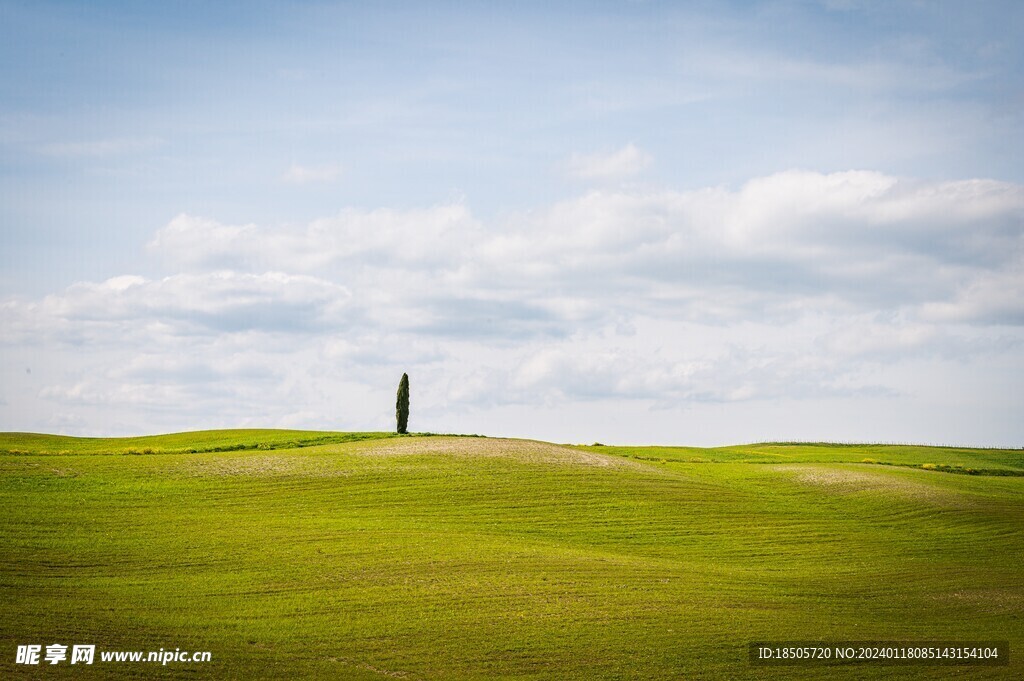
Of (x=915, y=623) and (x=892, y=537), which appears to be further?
(x=892, y=537)

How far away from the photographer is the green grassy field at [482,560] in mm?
27125

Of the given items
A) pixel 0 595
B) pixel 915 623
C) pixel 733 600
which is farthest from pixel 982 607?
pixel 0 595

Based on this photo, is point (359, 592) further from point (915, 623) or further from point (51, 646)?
point (915, 623)

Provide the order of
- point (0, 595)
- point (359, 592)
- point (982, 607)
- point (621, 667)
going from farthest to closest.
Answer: point (982, 607) < point (359, 592) < point (0, 595) < point (621, 667)

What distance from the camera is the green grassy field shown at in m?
27.1

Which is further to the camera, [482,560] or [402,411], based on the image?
[402,411]

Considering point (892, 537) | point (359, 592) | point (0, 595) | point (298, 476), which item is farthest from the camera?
point (298, 476)

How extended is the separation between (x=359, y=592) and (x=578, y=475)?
24.7 metres

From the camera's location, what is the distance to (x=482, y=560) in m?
36.9

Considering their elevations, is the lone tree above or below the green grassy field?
above

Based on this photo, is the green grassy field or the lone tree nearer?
the green grassy field

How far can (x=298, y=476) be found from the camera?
169 ft

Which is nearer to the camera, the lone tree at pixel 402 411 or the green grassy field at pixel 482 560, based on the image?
the green grassy field at pixel 482 560

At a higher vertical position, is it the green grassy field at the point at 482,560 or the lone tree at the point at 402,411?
the lone tree at the point at 402,411
